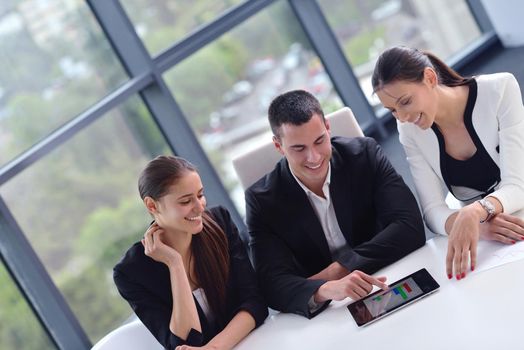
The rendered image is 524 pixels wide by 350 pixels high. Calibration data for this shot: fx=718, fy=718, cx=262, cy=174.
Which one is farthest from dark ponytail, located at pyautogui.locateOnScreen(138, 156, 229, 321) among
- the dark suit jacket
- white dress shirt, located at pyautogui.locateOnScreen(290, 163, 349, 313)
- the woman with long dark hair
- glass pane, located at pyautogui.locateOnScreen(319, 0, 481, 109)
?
glass pane, located at pyautogui.locateOnScreen(319, 0, 481, 109)

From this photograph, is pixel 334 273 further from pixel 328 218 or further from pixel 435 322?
pixel 435 322

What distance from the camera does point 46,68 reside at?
13.3 feet

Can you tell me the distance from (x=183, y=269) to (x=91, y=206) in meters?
1.85

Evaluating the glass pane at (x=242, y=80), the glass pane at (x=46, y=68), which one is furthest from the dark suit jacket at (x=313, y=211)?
the glass pane at (x=242, y=80)

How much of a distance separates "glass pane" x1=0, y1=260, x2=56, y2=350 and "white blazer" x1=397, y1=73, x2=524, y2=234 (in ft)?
7.25

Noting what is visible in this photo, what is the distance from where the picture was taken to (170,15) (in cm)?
455

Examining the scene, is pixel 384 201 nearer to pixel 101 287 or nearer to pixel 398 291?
pixel 398 291

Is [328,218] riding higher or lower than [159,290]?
lower

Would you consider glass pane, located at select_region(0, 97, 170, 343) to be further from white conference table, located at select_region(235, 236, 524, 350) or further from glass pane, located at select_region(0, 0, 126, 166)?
white conference table, located at select_region(235, 236, 524, 350)

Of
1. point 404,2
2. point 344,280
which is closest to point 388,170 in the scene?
point 344,280

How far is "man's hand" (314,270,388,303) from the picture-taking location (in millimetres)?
2205

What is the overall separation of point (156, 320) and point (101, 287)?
1712mm

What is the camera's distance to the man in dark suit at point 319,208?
8.05 feet

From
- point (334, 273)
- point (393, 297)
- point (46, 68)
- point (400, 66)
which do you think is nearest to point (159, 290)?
point (334, 273)
